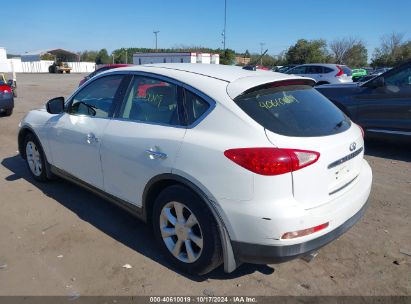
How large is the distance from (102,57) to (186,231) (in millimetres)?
107147

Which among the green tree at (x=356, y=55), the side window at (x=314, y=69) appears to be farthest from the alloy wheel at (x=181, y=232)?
the green tree at (x=356, y=55)

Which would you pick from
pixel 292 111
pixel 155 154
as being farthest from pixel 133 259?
pixel 292 111

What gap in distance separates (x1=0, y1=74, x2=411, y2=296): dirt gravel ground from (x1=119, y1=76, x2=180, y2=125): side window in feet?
4.03

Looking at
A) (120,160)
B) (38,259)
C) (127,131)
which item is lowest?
(38,259)

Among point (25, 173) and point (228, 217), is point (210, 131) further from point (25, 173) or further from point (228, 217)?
point (25, 173)

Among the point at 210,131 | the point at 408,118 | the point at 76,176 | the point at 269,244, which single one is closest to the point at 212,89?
the point at 210,131

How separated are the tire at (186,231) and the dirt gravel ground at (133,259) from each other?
16 cm

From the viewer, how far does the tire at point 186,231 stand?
108 inches

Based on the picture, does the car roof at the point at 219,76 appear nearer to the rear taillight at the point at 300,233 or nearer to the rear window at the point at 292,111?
the rear window at the point at 292,111

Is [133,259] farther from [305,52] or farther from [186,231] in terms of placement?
[305,52]

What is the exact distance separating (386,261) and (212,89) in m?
2.13

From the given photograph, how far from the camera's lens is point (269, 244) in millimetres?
2514

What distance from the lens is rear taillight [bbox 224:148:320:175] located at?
244cm

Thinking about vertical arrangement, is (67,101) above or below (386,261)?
above
